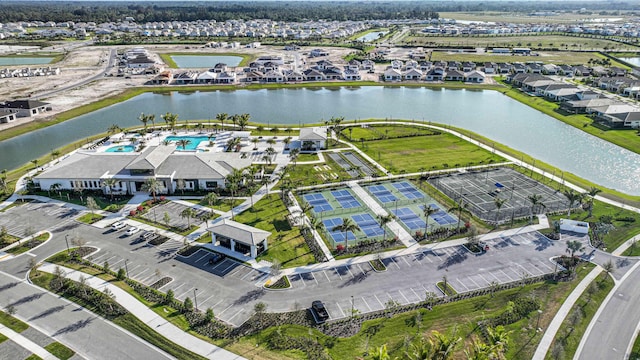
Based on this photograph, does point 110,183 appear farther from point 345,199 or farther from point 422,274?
point 422,274

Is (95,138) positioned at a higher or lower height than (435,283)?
higher

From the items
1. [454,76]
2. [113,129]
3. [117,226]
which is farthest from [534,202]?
[454,76]

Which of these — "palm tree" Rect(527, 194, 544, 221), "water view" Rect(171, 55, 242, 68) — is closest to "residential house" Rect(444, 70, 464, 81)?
"water view" Rect(171, 55, 242, 68)

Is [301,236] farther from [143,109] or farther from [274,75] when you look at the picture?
[274,75]

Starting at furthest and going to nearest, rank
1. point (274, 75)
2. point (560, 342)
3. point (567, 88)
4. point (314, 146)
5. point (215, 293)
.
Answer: point (274, 75)
point (567, 88)
point (314, 146)
point (215, 293)
point (560, 342)

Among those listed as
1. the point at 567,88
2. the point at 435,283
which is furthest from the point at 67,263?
the point at 567,88

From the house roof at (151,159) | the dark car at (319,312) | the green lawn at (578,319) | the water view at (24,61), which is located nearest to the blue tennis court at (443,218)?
the green lawn at (578,319)

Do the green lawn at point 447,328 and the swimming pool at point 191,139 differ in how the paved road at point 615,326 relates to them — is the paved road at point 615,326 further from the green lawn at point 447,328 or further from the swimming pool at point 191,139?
the swimming pool at point 191,139

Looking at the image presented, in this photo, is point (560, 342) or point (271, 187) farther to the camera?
point (271, 187)
